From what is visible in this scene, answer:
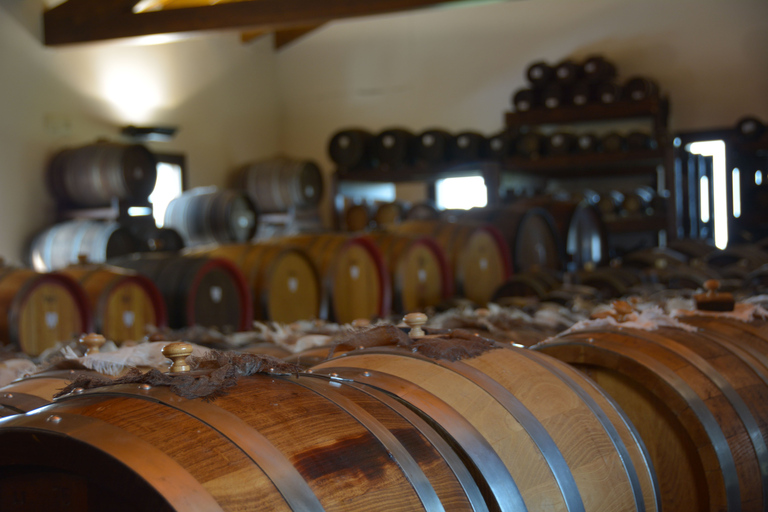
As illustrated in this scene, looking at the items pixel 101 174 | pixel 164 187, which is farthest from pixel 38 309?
pixel 164 187

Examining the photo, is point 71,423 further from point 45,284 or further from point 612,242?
point 612,242

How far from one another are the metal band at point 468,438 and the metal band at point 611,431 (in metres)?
0.30

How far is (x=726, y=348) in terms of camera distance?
2.13m

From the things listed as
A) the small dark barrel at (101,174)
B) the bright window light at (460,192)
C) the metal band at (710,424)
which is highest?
the small dark barrel at (101,174)

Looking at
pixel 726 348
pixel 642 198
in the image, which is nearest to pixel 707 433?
pixel 726 348

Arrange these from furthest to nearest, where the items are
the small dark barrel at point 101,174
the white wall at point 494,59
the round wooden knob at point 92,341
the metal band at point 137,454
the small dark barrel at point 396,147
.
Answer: the white wall at point 494,59
the small dark barrel at point 396,147
the small dark barrel at point 101,174
the round wooden knob at point 92,341
the metal band at point 137,454

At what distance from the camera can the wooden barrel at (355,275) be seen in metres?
5.47

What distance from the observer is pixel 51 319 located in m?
4.30

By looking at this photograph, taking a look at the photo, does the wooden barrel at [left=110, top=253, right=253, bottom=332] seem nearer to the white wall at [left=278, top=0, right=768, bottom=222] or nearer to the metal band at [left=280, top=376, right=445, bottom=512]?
the metal band at [left=280, top=376, right=445, bottom=512]

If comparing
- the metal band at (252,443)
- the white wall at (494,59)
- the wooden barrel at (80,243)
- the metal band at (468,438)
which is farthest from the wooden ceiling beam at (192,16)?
the metal band at (252,443)

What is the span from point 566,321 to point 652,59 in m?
9.68

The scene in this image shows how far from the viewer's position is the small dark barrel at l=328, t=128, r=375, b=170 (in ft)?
34.8

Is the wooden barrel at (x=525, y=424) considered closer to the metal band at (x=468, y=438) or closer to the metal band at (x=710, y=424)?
the metal band at (x=468, y=438)

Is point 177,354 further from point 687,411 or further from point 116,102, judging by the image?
point 116,102
